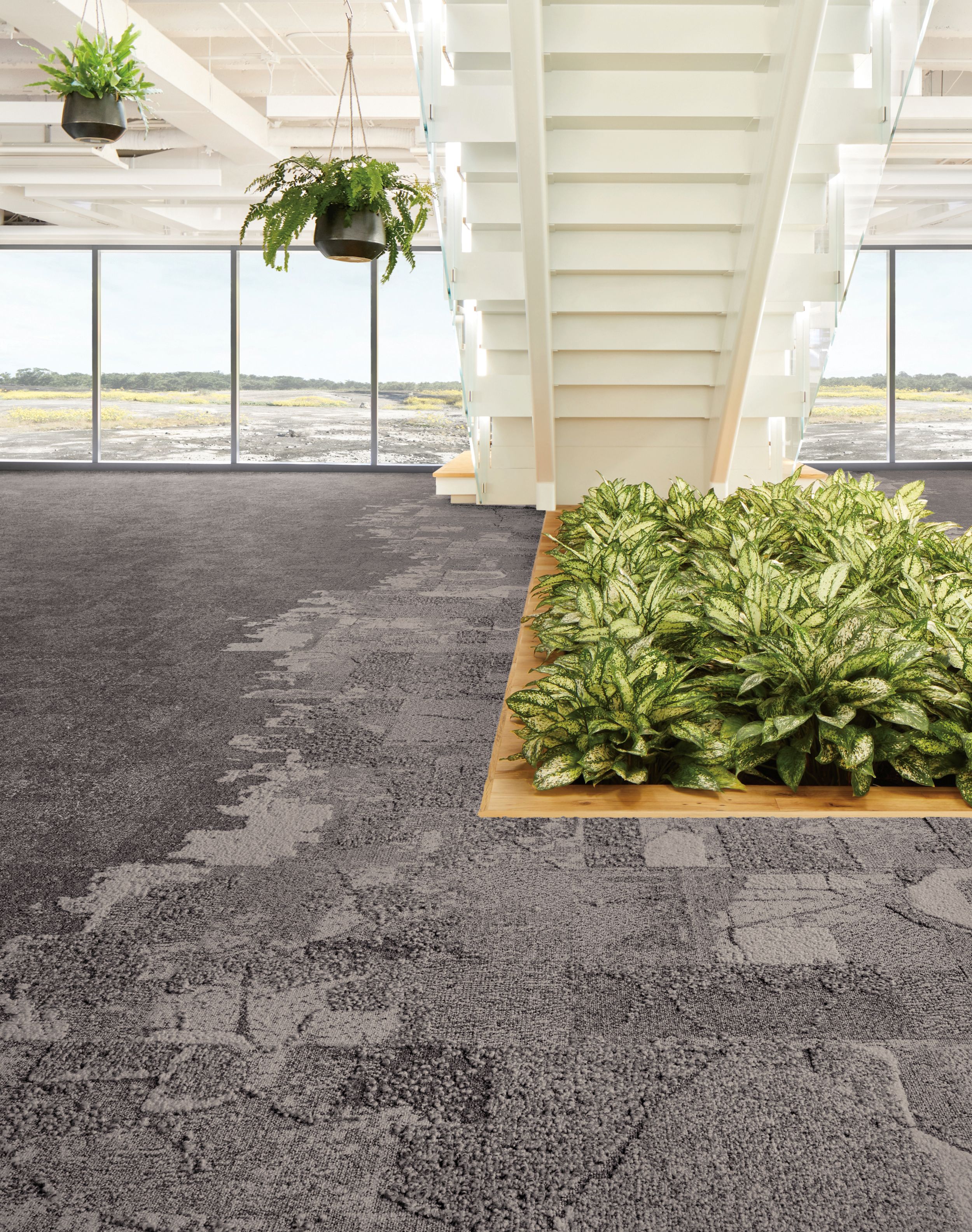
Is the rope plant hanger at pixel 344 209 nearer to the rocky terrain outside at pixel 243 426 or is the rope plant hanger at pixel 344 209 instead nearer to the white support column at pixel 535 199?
the white support column at pixel 535 199

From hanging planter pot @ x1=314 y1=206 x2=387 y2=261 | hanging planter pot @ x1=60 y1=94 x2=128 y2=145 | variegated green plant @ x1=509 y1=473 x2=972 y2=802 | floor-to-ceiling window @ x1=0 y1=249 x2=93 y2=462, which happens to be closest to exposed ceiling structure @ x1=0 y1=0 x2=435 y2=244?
hanging planter pot @ x1=60 y1=94 x2=128 y2=145

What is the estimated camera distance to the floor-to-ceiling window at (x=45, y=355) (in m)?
12.7

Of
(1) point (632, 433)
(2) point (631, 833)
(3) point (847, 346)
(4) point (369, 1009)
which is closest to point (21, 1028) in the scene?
(4) point (369, 1009)

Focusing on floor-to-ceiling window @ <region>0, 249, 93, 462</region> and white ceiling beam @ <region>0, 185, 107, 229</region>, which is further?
floor-to-ceiling window @ <region>0, 249, 93, 462</region>

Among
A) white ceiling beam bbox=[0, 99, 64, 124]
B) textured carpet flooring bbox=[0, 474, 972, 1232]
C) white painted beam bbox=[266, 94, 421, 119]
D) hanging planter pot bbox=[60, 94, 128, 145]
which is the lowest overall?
textured carpet flooring bbox=[0, 474, 972, 1232]

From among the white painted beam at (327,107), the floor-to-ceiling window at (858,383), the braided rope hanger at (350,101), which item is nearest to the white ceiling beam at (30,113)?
the white painted beam at (327,107)

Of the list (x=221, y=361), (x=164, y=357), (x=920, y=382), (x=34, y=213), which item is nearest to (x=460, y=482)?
(x=221, y=361)

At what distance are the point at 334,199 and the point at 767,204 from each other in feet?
6.98

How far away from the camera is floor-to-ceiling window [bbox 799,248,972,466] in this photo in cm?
1237

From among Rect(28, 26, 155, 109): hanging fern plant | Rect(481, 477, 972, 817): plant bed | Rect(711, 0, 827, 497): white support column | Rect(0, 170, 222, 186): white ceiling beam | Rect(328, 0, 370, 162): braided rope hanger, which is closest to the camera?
Rect(481, 477, 972, 817): plant bed

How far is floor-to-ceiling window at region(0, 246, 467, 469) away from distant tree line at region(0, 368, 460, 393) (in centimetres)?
2

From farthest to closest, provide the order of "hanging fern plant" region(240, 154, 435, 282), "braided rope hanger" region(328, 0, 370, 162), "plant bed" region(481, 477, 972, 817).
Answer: "braided rope hanger" region(328, 0, 370, 162)
"hanging fern plant" region(240, 154, 435, 282)
"plant bed" region(481, 477, 972, 817)

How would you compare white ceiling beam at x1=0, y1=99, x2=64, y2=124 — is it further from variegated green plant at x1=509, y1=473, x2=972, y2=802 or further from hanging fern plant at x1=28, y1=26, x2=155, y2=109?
variegated green plant at x1=509, y1=473, x2=972, y2=802

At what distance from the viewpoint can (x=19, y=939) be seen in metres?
1.72
